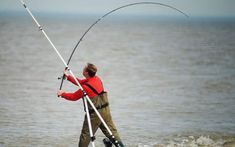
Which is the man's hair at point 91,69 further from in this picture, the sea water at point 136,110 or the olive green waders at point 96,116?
the sea water at point 136,110

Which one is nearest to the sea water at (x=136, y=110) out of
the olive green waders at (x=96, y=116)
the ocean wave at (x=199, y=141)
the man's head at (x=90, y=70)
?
the ocean wave at (x=199, y=141)

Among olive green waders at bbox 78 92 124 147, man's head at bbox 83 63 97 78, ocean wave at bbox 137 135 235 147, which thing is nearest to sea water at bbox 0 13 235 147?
ocean wave at bbox 137 135 235 147

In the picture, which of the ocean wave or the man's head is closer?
the man's head

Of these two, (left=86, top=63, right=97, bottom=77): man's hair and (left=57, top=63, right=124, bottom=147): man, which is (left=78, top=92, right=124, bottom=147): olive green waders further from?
(left=86, top=63, right=97, bottom=77): man's hair

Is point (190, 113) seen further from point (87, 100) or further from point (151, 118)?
point (87, 100)

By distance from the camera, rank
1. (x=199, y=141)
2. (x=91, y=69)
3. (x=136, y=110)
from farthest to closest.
A: (x=136, y=110) → (x=199, y=141) → (x=91, y=69)

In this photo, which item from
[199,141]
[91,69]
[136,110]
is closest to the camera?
[91,69]

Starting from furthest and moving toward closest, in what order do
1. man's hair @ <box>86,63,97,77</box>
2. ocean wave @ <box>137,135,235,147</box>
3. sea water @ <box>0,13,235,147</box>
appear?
sea water @ <box>0,13,235,147</box>, ocean wave @ <box>137,135,235,147</box>, man's hair @ <box>86,63,97,77</box>

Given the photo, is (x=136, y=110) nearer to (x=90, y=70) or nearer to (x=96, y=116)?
(x=96, y=116)

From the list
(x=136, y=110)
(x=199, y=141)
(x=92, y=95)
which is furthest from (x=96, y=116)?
(x=136, y=110)

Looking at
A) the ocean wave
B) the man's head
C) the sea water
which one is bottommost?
the ocean wave

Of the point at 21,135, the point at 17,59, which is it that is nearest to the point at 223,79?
the point at 21,135

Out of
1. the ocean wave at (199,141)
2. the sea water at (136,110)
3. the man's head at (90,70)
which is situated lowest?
the ocean wave at (199,141)

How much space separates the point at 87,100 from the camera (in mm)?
8297
